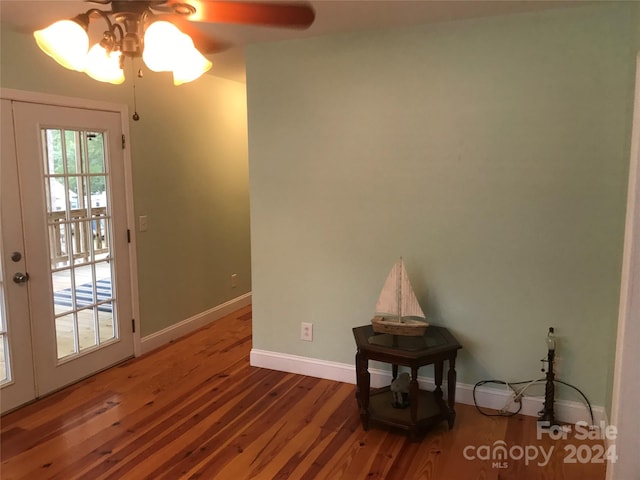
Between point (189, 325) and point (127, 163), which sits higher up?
point (127, 163)

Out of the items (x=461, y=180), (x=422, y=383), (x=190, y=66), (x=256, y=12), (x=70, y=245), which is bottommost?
(x=422, y=383)

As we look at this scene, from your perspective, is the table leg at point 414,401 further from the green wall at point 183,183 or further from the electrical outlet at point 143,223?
the electrical outlet at point 143,223

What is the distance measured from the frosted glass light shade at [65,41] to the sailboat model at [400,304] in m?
1.84

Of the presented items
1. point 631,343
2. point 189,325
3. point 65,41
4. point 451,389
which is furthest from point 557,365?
point 189,325

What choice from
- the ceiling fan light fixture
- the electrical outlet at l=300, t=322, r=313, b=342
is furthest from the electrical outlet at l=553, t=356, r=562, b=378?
the ceiling fan light fixture

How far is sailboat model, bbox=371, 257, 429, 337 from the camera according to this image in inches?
108

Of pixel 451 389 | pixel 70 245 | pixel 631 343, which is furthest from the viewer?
pixel 70 245

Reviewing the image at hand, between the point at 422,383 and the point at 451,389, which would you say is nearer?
the point at 451,389

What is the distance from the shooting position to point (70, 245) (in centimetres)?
328

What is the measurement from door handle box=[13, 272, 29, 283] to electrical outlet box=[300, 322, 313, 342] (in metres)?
1.73

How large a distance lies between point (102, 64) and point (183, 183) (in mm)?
2517

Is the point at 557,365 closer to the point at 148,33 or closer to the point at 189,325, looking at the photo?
the point at 148,33

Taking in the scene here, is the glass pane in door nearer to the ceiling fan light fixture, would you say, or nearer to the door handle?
the door handle

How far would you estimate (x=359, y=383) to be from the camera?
280cm
